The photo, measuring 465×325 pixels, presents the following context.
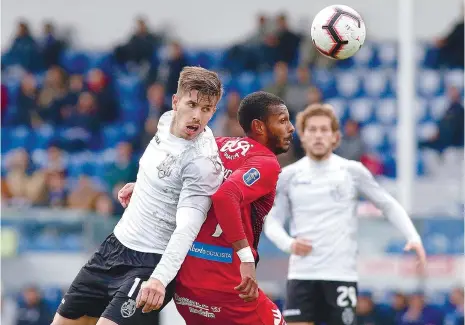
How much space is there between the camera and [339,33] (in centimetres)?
680

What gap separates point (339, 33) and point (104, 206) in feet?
23.7

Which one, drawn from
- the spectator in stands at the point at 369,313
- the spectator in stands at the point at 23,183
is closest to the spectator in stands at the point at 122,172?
the spectator in stands at the point at 23,183

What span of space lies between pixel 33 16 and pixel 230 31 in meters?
4.09

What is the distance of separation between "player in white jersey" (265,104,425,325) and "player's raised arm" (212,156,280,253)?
84.8 inches

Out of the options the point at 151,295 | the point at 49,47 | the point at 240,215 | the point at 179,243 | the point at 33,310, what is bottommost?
the point at 33,310

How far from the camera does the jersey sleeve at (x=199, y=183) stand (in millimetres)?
5594

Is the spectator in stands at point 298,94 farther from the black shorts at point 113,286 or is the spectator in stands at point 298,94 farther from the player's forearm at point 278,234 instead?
the black shorts at point 113,286

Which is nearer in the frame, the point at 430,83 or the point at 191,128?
the point at 191,128

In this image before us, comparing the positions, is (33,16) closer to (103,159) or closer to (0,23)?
(0,23)

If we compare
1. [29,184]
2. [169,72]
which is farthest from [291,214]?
[169,72]

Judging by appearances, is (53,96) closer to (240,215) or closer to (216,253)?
(216,253)

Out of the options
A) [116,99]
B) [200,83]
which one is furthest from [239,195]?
[116,99]

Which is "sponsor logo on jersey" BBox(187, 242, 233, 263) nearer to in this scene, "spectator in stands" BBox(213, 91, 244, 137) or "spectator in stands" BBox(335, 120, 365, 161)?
"spectator in stands" BBox(335, 120, 365, 161)

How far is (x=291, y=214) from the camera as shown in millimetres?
8078
